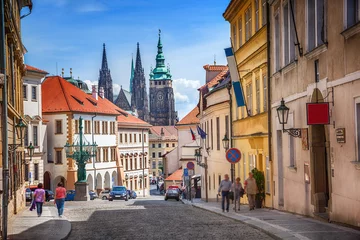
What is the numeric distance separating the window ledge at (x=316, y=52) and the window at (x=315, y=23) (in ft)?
0.51

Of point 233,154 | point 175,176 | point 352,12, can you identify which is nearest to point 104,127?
point 175,176

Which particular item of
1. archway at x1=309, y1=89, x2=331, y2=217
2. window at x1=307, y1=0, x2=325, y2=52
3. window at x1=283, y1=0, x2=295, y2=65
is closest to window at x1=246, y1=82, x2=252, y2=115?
window at x1=283, y1=0, x2=295, y2=65

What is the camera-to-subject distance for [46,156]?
7881 cm

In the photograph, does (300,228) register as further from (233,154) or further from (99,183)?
(99,183)

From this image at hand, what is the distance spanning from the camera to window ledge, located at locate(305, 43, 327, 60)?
17350 mm

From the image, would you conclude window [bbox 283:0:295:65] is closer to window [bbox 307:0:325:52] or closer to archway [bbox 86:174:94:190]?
window [bbox 307:0:325:52]

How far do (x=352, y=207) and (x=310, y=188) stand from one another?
4.49m

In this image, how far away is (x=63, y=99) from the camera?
81062 millimetres

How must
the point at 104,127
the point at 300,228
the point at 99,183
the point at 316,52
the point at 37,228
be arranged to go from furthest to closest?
1. the point at 104,127
2. the point at 99,183
3. the point at 37,228
4. the point at 316,52
5. the point at 300,228

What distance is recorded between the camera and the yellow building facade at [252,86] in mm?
27641

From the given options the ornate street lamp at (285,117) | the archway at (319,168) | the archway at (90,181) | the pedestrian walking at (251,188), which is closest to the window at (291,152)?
the ornate street lamp at (285,117)

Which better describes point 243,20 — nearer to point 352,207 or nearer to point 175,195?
point 352,207

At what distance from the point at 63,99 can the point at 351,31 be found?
2682 inches

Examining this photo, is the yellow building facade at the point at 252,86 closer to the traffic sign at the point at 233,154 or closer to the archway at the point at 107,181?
the traffic sign at the point at 233,154
